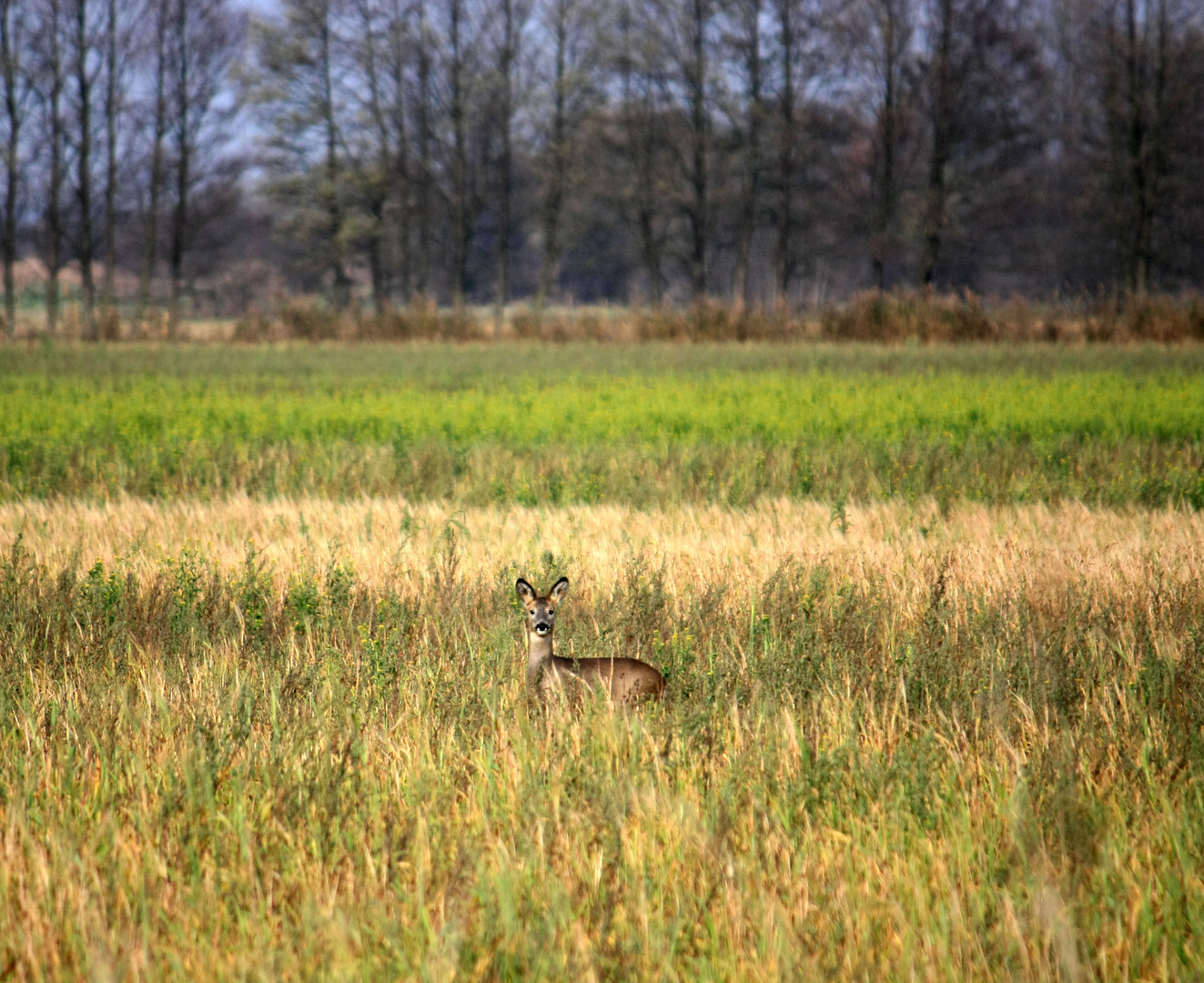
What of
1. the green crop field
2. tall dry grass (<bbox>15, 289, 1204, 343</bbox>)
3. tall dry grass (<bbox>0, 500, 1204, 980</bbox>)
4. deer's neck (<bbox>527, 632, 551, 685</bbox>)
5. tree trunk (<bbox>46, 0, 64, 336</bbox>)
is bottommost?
tall dry grass (<bbox>0, 500, 1204, 980</bbox>)

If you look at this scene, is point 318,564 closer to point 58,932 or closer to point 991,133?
point 58,932

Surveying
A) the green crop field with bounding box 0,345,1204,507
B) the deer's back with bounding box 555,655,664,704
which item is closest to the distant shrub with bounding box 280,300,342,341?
the green crop field with bounding box 0,345,1204,507

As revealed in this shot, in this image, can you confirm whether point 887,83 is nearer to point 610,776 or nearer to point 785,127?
point 785,127

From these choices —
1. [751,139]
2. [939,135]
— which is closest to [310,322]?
[751,139]

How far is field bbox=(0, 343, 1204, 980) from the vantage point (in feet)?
8.58

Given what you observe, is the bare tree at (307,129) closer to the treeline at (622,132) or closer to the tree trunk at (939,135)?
the treeline at (622,132)

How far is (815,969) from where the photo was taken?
7.84 feet

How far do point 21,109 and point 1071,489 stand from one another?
41.1m

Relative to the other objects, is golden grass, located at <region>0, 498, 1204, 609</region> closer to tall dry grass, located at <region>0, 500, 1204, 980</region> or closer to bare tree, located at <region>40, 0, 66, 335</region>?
tall dry grass, located at <region>0, 500, 1204, 980</region>

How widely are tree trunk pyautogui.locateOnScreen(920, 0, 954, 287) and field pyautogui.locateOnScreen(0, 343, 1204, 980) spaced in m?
32.8

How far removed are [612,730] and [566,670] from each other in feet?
1.91

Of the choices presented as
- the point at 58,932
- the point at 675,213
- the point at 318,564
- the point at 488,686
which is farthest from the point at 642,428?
the point at 675,213

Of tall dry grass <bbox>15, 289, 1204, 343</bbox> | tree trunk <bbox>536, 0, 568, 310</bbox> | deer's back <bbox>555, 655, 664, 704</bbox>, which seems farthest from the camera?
tree trunk <bbox>536, 0, 568, 310</bbox>

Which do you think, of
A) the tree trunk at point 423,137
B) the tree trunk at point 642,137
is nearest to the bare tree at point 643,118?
the tree trunk at point 642,137
